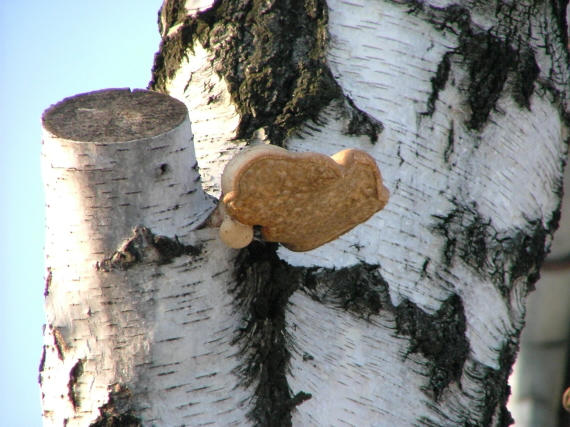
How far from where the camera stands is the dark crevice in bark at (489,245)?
151cm

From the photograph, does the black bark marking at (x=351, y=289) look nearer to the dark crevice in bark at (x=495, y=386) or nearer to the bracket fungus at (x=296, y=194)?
the bracket fungus at (x=296, y=194)

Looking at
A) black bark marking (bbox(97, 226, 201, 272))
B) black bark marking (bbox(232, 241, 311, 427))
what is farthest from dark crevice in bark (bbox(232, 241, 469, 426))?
black bark marking (bbox(97, 226, 201, 272))

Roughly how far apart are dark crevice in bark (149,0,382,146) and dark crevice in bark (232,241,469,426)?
0.93ft

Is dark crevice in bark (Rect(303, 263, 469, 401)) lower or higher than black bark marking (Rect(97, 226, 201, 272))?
lower

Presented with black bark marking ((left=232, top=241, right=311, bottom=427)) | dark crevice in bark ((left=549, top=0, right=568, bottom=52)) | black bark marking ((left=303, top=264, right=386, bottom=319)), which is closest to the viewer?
black bark marking ((left=232, top=241, right=311, bottom=427))

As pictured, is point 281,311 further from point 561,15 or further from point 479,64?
point 561,15

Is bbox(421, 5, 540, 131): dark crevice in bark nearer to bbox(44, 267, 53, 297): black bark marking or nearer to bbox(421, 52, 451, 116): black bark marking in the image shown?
bbox(421, 52, 451, 116): black bark marking

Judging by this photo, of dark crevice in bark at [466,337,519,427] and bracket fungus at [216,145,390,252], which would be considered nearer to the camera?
bracket fungus at [216,145,390,252]

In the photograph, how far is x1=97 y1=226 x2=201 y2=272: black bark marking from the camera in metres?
1.12

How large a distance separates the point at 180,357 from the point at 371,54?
0.77 meters

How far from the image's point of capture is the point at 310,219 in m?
1.18

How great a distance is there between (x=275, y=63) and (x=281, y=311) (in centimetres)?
50

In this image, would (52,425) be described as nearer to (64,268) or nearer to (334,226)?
(64,268)

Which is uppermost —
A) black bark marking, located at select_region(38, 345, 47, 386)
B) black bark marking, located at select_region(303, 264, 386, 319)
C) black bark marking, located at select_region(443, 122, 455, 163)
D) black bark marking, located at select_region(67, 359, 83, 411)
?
black bark marking, located at select_region(443, 122, 455, 163)
